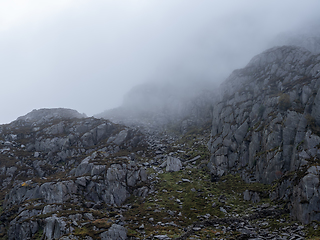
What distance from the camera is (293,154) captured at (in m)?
42.5

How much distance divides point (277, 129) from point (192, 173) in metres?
29.4

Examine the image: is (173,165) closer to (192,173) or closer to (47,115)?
(192,173)

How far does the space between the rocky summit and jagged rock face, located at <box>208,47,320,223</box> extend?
A: 282 millimetres

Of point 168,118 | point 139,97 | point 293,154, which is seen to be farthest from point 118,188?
point 139,97

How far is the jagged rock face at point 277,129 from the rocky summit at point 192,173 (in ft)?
0.92

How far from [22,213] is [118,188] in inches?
882

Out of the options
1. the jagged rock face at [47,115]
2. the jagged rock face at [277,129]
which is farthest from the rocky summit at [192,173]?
the jagged rock face at [47,115]

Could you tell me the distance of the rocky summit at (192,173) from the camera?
1307 inches

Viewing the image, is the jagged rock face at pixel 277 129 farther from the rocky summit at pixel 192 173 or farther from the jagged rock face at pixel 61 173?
the jagged rock face at pixel 61 173

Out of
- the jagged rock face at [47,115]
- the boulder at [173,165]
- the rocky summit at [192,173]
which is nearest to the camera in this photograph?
the rocky summit at [192,173]

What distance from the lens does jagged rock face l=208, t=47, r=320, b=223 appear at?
1449 inches

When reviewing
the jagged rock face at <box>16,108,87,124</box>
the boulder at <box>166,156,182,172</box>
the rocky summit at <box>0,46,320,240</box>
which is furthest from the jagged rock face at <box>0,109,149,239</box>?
the boulder at <box>166,156,182,172</box>

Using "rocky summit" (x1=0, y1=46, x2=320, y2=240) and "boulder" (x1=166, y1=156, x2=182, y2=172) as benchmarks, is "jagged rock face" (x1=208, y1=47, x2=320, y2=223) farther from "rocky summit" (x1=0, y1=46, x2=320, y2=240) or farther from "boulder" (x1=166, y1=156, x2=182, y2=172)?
"boulder" (x1=166, y1=156, x2=182, y2=172)

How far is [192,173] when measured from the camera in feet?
208
